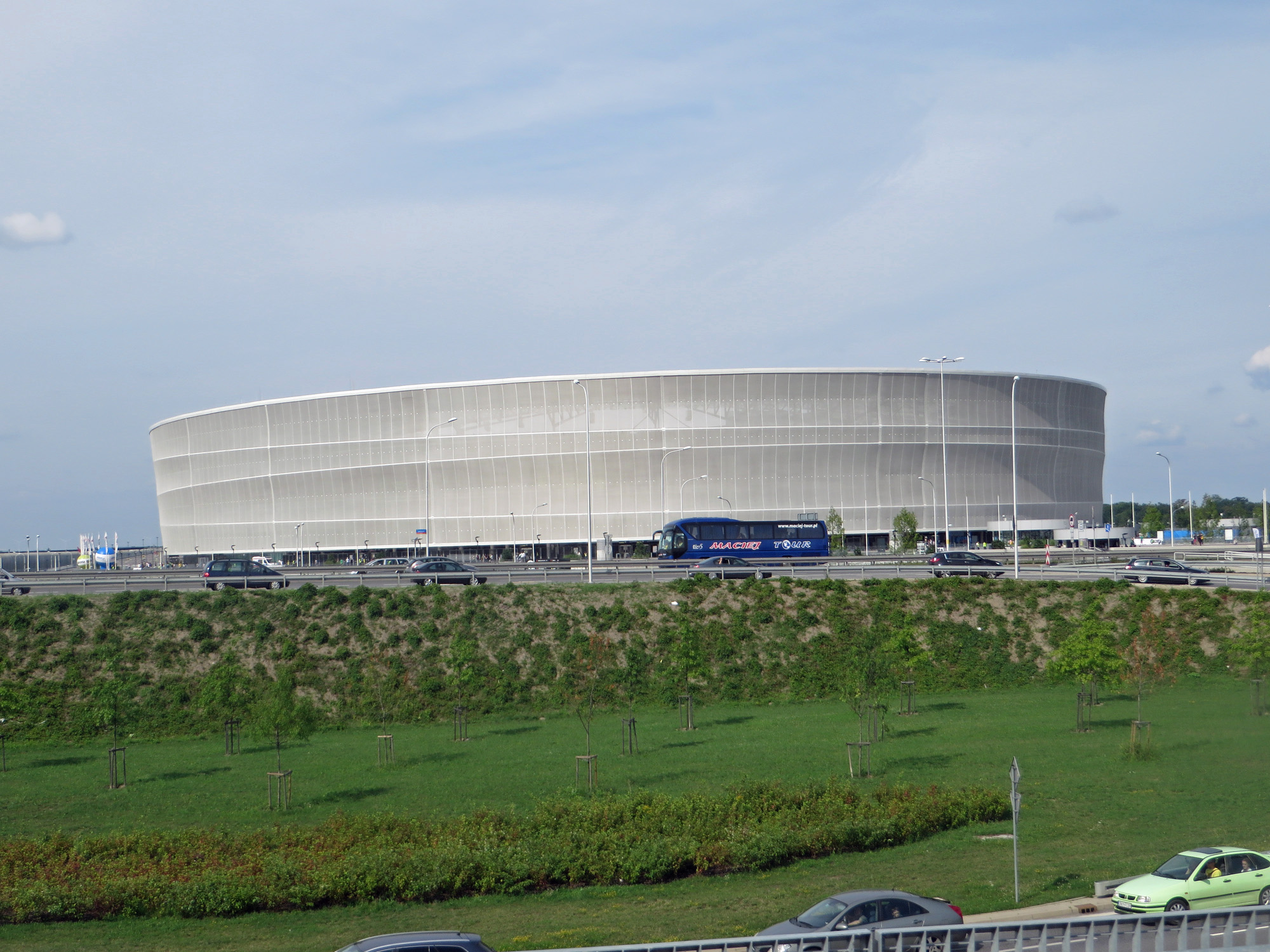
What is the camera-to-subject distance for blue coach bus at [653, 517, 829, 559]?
69.1 meters

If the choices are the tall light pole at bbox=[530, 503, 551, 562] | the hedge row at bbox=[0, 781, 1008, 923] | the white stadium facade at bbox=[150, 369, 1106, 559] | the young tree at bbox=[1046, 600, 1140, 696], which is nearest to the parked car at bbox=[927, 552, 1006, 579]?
the young tree at bbox=[1046, 600, 1140, 696]

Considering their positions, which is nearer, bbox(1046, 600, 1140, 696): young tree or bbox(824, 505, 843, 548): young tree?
bbox(1046, 600, 1140, 696): young tree

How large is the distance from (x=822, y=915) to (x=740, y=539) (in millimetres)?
57052

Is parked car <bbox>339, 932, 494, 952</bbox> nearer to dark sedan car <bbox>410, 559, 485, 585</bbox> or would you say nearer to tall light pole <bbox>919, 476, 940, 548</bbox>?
dark sedan car <bbox>410, 559, 485, 585</bbox>

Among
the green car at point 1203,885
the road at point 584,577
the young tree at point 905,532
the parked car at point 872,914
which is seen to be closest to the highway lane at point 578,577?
the road at point 584,577

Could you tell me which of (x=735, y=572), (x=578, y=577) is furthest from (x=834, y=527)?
(x=578, y=577)

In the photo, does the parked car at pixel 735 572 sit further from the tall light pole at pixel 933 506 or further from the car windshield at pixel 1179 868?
the tall light pole at pixel 933 506

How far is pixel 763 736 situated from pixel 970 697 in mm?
10956

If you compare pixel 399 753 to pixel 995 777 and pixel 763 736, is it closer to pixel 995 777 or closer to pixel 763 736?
pixel 763 736

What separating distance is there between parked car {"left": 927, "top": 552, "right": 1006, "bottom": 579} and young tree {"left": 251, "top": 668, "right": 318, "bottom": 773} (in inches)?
1220

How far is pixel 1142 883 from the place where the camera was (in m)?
15.2

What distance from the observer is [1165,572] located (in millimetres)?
48531

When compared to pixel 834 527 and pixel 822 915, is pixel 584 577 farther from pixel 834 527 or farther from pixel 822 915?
pixel 834 527

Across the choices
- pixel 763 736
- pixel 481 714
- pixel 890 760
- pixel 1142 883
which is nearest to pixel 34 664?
pixel 481 714
